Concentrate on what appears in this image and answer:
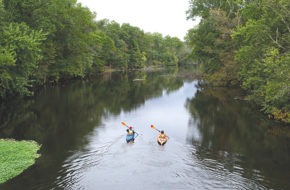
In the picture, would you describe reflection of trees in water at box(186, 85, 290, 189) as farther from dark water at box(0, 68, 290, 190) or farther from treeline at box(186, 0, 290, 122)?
treeline at box(186, 0, 290, 122)

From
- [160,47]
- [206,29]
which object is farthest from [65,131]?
[160,47]

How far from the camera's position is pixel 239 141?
26.1m

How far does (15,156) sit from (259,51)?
27.3 meters

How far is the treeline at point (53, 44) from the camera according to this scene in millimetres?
33750

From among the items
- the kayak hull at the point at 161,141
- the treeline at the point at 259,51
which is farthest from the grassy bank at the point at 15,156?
the treeline at the point at 259,51

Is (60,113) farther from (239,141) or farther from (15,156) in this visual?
(239,141)

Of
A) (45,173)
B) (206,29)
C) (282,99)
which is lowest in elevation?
(45,173)

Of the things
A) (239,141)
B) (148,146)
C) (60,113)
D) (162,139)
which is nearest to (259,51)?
(239,141)

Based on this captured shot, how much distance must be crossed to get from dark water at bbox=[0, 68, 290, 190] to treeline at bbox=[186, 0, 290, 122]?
2.77 m

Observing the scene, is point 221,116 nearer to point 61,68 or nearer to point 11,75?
point 11,75

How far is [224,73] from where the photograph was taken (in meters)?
57.8

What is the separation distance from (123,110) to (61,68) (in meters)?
30.0

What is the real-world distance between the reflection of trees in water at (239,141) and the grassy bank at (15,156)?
11105mm

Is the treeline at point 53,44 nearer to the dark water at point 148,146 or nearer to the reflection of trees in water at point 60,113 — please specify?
the reflection of trees in water at point 60,113
